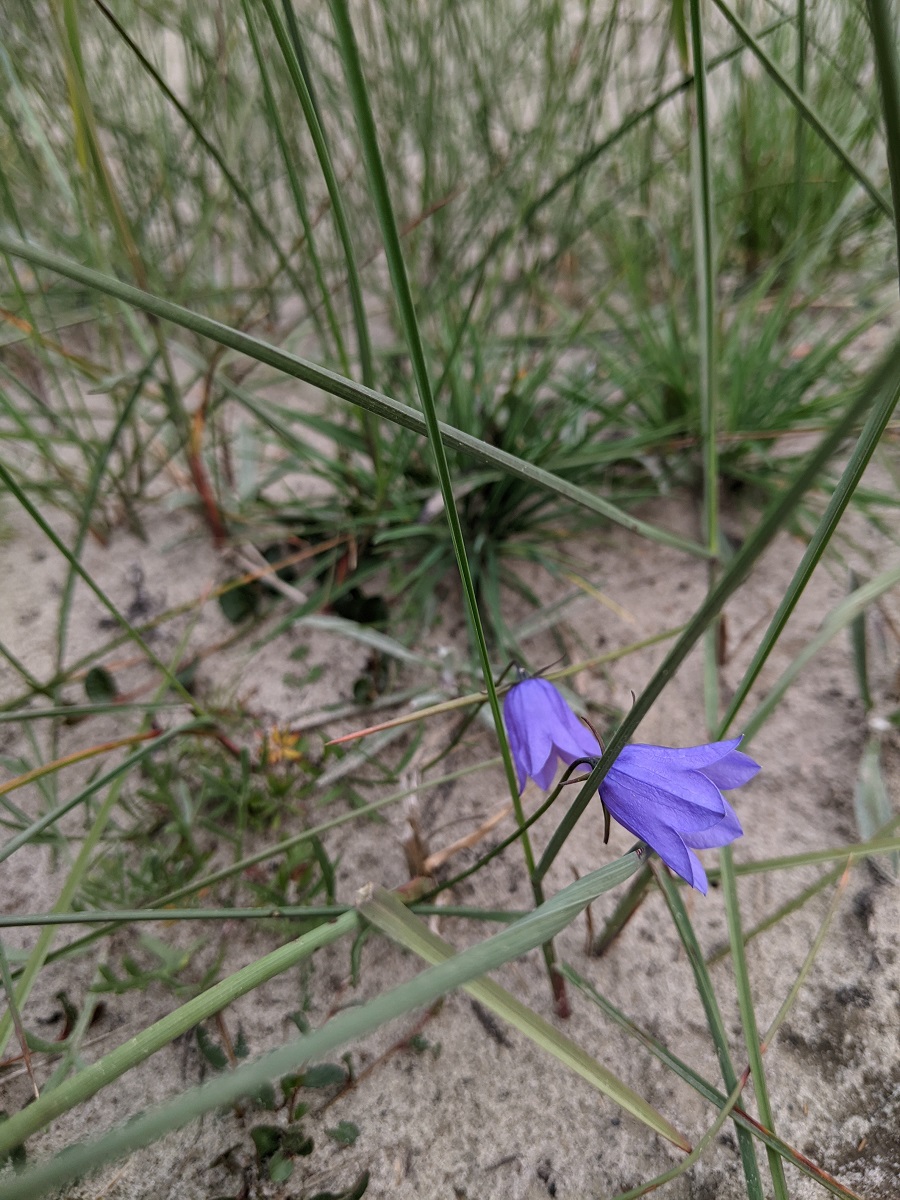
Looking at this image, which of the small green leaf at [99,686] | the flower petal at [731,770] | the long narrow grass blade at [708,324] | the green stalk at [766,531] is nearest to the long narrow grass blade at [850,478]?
the green stalk at [766,531]

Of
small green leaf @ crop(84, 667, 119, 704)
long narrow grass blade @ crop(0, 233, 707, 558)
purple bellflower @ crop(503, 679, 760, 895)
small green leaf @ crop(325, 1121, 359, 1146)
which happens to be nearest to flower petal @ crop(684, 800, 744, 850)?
purple bellflower @ crop(503, 679, 760, 895)

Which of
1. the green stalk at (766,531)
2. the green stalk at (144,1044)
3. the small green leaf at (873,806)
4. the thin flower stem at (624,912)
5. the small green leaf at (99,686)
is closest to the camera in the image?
the green stalk at (766,531)

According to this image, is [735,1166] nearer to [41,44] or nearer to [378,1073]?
[378,1073]

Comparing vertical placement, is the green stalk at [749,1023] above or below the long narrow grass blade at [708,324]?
below

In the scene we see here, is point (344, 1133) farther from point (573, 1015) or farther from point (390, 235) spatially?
point (390, 235)

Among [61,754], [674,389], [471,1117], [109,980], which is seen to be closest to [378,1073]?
[471,1117]

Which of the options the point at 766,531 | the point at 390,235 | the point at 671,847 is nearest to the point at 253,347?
the point at 390,235

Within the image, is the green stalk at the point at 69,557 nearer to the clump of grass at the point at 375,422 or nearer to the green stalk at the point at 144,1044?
the clump of grass at the point at 375,422
